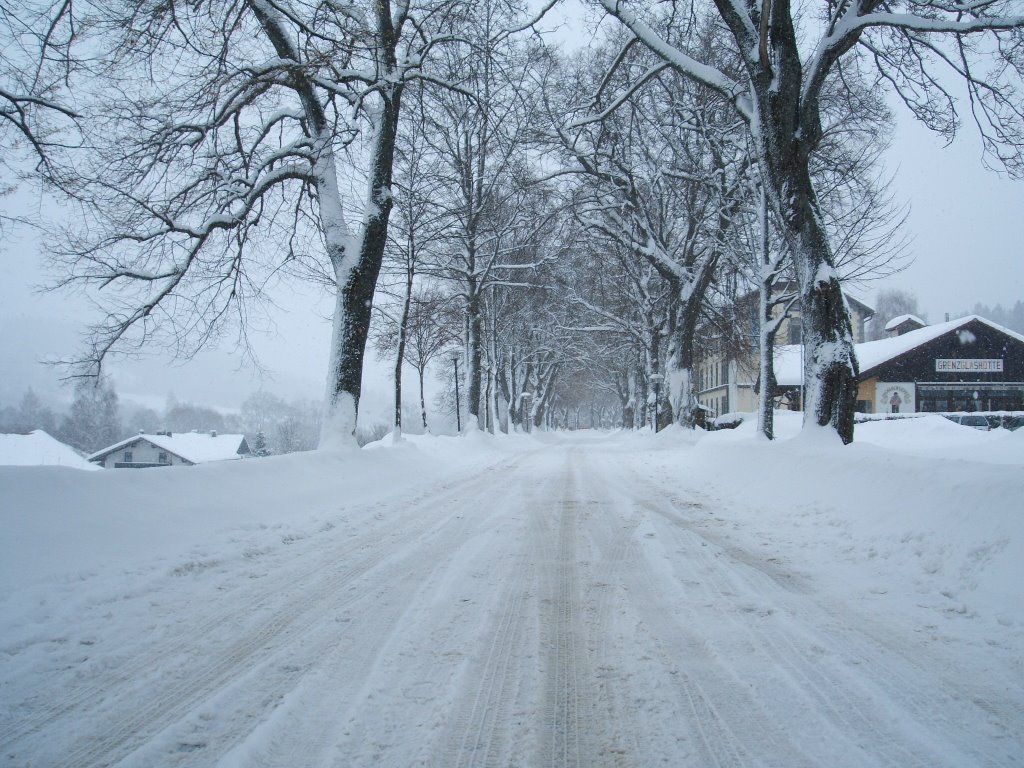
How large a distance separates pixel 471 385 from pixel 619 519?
1701cm

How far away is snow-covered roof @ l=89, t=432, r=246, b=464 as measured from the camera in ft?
131

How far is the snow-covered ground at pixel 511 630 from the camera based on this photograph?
1831 millimetres

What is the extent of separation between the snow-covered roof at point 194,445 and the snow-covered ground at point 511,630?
3848cm

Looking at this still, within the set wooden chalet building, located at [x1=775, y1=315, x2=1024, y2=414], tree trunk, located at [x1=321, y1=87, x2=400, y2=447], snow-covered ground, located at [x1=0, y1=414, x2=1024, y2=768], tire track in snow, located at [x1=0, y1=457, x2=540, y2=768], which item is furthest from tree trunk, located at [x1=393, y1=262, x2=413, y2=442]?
wooden chalet building, located at [x1=775, y1=315, x2=1024, y2=414]

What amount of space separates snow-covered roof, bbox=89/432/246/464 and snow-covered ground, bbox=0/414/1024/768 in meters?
38.5

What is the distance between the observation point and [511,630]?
274cm

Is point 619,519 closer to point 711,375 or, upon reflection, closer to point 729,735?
point 729,735

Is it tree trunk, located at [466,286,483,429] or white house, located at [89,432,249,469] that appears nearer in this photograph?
tree trunk, located at [466,286,483,429]

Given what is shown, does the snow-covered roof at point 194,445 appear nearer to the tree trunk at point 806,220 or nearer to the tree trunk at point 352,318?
the tree trunk at point 352,318

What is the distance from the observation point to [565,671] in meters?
2.31

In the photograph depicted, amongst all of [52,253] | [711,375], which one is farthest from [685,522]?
[711,375]

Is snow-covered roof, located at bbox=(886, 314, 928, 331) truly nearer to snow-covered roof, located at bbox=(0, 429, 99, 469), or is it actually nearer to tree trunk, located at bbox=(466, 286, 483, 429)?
tree trunk, located at bbox=(466, 286, 483, 429)

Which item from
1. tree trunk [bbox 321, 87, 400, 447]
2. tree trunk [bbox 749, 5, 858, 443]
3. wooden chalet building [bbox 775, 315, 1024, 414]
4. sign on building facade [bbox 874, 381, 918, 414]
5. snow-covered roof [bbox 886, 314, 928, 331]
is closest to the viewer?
tree trunk [bbox 749, 5, 858, 443]

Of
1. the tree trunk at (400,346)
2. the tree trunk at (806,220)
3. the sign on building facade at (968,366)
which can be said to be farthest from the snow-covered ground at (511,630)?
the sign on building facade at (968,366)
